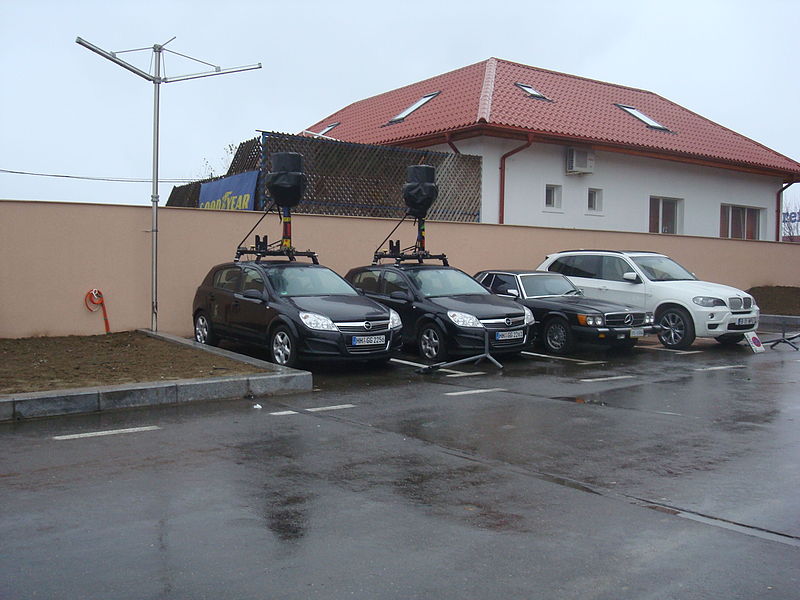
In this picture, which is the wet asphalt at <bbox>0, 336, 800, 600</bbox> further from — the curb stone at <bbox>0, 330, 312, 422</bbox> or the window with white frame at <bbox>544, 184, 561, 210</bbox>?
the window with white frame at <bbox>544, 184, 561, 210</bbox>

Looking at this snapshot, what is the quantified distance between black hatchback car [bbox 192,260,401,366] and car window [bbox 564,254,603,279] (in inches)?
225

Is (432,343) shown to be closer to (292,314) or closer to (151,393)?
(292,314)

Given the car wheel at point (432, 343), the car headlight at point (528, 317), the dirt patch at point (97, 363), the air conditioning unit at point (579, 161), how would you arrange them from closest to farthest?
the dirt patch at point (97, 363) < the car wheel at point (432, 343) < the car headlight at point (528, 317) < the air conditioning unit at point (579, 161)

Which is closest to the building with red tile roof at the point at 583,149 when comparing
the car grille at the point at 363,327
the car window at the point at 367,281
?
the car window at the point at 367,281

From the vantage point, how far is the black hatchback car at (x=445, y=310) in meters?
12.8

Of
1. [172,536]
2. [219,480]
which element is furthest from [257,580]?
[219,480]

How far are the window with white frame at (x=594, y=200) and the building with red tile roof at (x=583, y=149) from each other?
41 millimetres

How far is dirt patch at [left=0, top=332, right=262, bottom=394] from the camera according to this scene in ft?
32.3

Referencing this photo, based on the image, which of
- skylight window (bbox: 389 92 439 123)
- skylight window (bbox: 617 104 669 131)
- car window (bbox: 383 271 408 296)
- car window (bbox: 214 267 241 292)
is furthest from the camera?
skylight window (bbox: 617 104 669 131)

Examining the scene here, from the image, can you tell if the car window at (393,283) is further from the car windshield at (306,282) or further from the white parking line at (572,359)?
the white parking line at (572,359)

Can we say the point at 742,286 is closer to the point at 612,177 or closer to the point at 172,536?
the point at 612,177

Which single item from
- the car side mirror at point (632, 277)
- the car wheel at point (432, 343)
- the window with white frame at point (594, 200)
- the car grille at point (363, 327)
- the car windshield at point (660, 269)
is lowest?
the car wheel at point (432, 343)

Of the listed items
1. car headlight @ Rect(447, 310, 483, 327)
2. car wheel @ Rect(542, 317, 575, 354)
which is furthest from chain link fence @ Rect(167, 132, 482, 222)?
car headlight @ Rect(447, 310, 483, 327)

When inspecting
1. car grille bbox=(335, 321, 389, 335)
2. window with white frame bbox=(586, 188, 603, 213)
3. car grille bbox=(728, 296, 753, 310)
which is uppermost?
window with white frame bbox=(586, 188, 603, 213)
